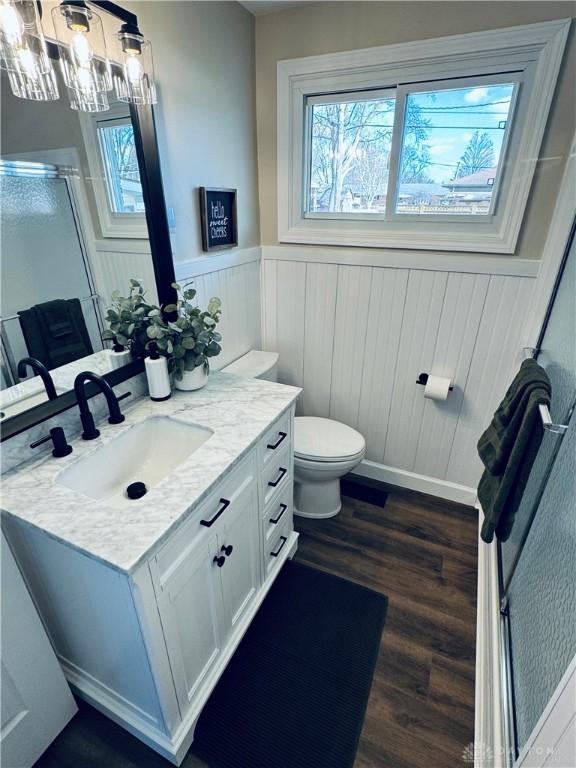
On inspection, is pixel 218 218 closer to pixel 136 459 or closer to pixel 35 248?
pixel 35 248

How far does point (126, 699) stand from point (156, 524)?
697mm

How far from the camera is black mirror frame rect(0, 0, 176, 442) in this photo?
3.62ft

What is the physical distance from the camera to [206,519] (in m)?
1.09

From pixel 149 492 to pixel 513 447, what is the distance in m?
1.15

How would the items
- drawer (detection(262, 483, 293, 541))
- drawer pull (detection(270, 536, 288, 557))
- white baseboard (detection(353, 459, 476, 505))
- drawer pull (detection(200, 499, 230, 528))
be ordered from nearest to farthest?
drawer pull (detection(200, 499, 230, 528)), drawer (detection(262, 483, 293, 541)), drawer pull (detection(270, 536, 288, 557)), white baseboard (detection(353, 459, 476, 505))

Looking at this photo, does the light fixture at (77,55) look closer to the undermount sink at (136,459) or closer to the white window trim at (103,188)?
the white window trim at (103,188)

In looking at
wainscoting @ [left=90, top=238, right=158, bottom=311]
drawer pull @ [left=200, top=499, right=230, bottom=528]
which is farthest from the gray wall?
drawer pull @ [left=200, top=499, right=230, bottom=528]

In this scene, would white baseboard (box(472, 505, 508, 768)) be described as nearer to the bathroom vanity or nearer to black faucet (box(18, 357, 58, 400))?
the bathroom vanity

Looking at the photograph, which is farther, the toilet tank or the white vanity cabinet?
the toilet tank

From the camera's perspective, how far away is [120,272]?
137cm

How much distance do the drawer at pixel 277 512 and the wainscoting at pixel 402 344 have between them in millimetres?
817

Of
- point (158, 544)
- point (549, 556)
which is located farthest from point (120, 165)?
point (549, 556)

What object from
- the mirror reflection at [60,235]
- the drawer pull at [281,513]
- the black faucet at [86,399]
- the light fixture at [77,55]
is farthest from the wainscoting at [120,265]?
the drawer pull at [281,513]

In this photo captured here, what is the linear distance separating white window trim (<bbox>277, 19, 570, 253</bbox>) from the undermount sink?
127 centimetres
